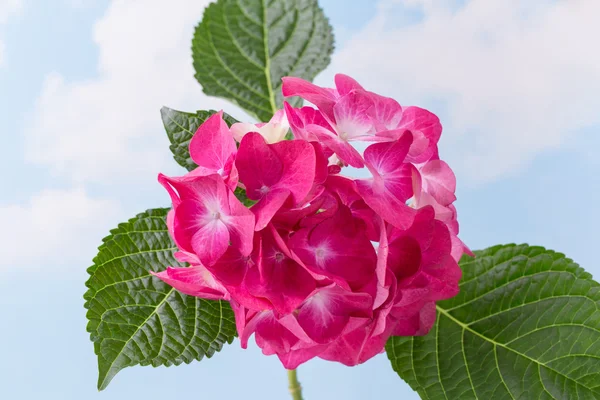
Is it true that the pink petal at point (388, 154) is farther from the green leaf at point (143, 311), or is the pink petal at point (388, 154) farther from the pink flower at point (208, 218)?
the green leaf at point (143, 311)

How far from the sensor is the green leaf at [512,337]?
3.25 feet

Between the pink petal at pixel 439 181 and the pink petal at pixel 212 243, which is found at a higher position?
the pink petal at pixel 439 181

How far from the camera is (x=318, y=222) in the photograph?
2.40 feet

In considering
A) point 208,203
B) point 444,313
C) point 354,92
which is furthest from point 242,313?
point 444,313

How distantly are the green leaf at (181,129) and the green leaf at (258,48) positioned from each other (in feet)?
0.83

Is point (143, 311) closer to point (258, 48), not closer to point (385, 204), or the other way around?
point (385, 204)

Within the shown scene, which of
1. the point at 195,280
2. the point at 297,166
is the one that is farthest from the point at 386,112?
the point at 195,280

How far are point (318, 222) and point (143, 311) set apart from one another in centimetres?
32

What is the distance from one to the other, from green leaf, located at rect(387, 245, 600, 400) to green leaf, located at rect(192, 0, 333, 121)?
1.41 ft

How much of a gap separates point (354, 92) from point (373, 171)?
11cm

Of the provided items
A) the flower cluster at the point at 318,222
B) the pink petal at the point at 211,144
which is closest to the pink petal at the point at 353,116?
the flower cluster at the point at 318,222

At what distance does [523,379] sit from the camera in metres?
1.00

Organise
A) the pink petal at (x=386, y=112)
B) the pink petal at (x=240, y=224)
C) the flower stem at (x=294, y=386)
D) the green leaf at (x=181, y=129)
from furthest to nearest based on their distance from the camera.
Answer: the flower stem at (x=294, y=386) < the green leaf at (x=181, y=129) < the pink petal at (x=386, y=112) < the pink petal at (x=240, y=224)

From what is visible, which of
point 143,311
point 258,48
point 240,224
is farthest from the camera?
point 258,48
